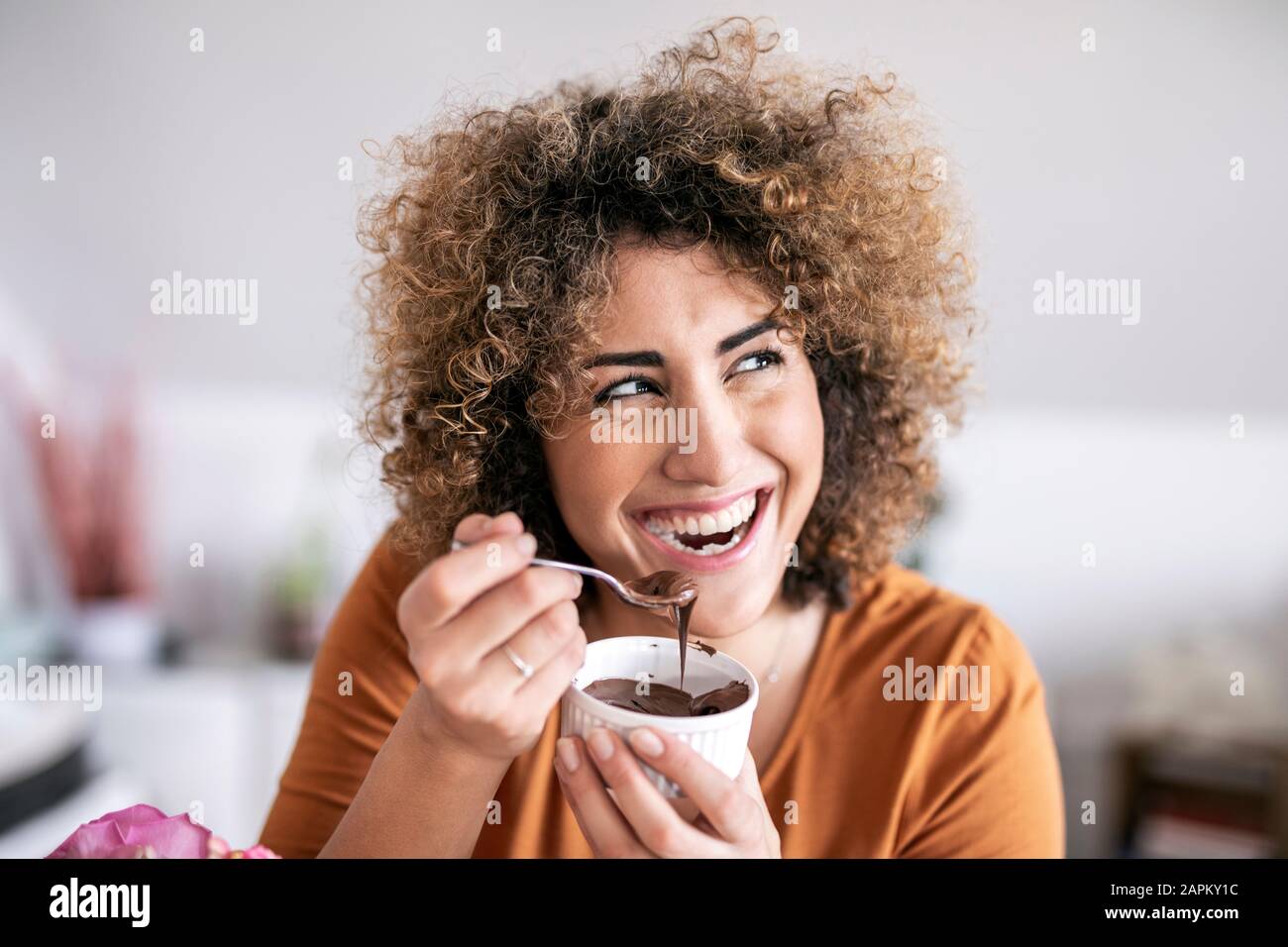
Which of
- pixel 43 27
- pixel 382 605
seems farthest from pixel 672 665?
pixel 43 27

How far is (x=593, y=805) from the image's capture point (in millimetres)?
839

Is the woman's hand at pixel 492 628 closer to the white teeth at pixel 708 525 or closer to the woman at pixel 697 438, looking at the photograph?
the woman at pixel 697 438

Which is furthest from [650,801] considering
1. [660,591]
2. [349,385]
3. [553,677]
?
[349,385]

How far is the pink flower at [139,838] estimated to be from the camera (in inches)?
32.2

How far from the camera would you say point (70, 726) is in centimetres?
229

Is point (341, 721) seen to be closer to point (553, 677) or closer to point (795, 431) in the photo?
point (553, 677)

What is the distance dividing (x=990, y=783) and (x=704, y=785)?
1.73ft

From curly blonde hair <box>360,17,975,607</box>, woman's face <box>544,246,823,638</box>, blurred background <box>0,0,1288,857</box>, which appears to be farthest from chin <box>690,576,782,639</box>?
blurred background <box>0,0,1288,857</box>

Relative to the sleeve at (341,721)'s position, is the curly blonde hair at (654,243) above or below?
above

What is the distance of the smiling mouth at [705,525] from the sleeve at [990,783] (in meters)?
0.35

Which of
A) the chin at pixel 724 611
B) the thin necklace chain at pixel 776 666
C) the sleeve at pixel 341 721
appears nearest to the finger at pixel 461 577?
the chin at pixel 724 611
